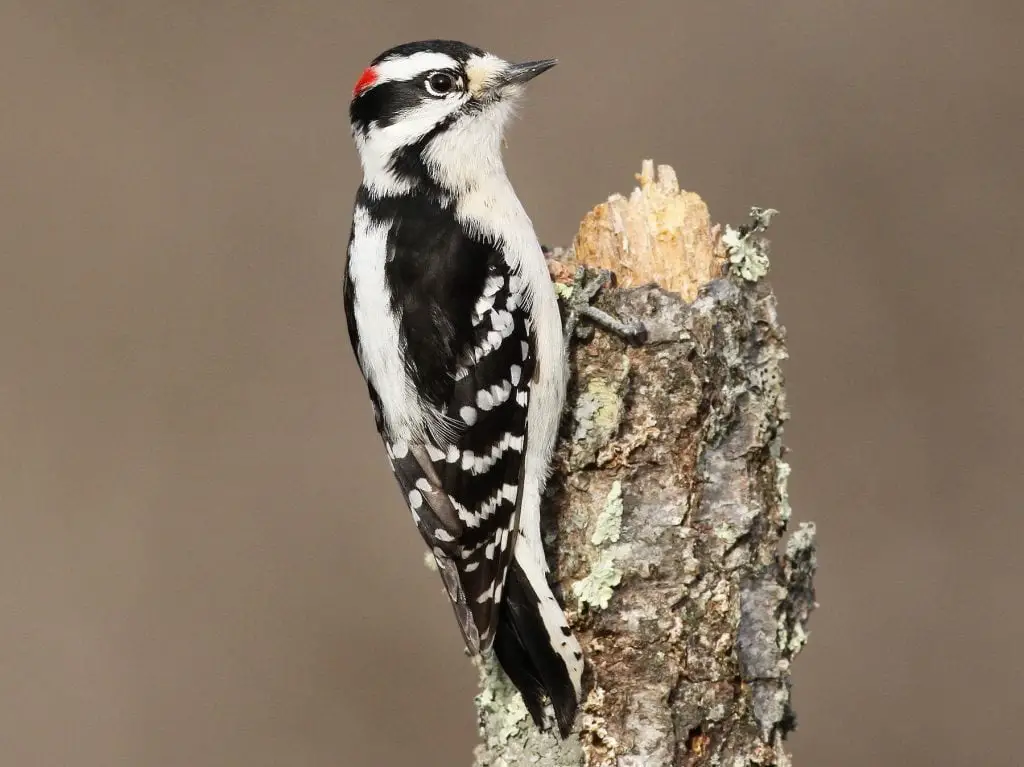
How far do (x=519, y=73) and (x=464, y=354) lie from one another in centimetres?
97

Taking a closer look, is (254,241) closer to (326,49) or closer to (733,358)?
(326,49)

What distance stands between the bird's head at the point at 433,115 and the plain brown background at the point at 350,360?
2.08 metres

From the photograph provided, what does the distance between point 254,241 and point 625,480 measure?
11.8ft

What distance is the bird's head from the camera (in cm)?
382

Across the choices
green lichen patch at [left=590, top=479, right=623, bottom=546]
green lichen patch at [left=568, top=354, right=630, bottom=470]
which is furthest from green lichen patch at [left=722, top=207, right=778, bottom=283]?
green lichen patch at [left=590, top=479, right=623, bottom=546]

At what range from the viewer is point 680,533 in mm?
3258

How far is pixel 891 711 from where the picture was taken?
17.8 feet

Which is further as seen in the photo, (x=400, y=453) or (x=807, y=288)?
(x=807, y=288)

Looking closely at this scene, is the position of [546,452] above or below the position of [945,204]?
below

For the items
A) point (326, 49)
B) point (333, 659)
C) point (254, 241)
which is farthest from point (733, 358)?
point (326, 49)

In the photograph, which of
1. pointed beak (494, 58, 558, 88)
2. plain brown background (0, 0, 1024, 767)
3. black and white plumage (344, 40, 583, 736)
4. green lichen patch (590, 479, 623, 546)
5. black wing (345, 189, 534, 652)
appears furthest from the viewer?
plain brown background (0, 0, 1024, 767)

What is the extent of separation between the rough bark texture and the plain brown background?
235 cm

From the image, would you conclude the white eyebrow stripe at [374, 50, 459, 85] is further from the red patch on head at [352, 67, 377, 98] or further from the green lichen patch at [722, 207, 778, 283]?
the green lichen patch at [722, 207, 778, 283]

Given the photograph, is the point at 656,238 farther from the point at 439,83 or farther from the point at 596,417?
the point at 439,83
